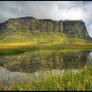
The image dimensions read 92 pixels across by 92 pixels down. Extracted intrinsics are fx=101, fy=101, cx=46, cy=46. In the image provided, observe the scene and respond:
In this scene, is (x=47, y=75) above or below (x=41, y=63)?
above

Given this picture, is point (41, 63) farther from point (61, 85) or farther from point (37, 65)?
point (61, 85)

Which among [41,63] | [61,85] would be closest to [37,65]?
[41,63]

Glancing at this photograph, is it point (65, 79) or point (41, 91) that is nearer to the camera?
point (41, 91)

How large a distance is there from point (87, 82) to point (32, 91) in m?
3.47

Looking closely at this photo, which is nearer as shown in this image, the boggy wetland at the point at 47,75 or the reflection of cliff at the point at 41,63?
the boggy wetland at the point at 47,75

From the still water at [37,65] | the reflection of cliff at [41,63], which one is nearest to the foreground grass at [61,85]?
the still water at [37,65]

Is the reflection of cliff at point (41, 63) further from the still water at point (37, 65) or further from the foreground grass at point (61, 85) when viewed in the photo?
the foreground grass at point (61, 85)

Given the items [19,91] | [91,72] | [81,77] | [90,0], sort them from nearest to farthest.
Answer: [19,91]
[90,0]
[81,77]
[91,72]

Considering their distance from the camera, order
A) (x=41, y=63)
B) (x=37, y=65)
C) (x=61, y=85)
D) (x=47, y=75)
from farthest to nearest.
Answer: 1. (x=41, y=63)
2. (x=37, y=65)
3. (x=47, y=75)
4. (x=61, y=85)

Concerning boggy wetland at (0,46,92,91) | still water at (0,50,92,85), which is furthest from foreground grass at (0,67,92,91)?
still water at (0,50,92,85)

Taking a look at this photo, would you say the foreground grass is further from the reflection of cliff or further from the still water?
the reflection of cliff

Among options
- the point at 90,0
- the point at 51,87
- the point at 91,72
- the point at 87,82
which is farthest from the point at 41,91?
the point at 90,0

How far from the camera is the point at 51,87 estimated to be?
5262 mm

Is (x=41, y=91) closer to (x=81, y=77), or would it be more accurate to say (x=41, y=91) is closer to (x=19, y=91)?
(x=19, y=91)
